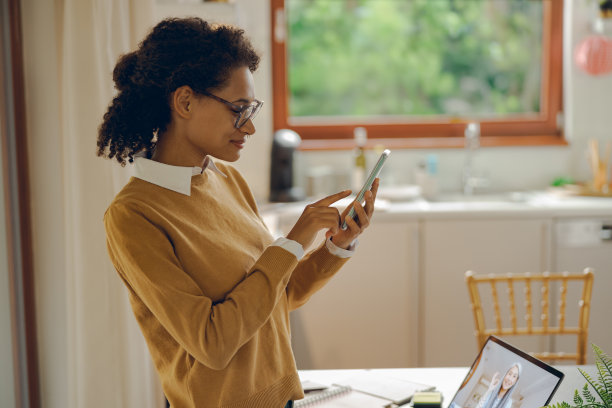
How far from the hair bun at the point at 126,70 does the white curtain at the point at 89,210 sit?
1.89ft

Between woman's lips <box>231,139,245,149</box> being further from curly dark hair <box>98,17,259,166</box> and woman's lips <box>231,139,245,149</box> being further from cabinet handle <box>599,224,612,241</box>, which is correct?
cabinet handle <box>599,224,612,241</box>

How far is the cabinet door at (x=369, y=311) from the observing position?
3.05 meters

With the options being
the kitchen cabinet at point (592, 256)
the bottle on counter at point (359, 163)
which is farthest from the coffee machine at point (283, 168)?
the kitchen cabinet at point (592, 256)

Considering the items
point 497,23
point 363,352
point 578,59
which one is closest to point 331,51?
point 497,23

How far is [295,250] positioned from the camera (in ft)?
3.79

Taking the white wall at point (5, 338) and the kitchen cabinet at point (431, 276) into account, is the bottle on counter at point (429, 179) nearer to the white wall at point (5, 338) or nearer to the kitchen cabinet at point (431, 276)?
the kitchen cabinet at point (431, 276)

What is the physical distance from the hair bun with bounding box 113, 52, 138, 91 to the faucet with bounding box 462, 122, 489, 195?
2517 mm

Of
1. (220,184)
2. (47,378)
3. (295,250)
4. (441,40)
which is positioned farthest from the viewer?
(441,40)

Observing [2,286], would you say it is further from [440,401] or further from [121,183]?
[440,401]

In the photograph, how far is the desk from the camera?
142 cm

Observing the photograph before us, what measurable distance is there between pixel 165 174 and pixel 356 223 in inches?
15.3

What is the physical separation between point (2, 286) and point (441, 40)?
107 inches

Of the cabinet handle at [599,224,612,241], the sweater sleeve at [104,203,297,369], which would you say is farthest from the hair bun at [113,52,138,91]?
the cabinet handle at [599,224,612,241]

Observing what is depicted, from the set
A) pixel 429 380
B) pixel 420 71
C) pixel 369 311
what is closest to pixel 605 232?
pixel 369 311
